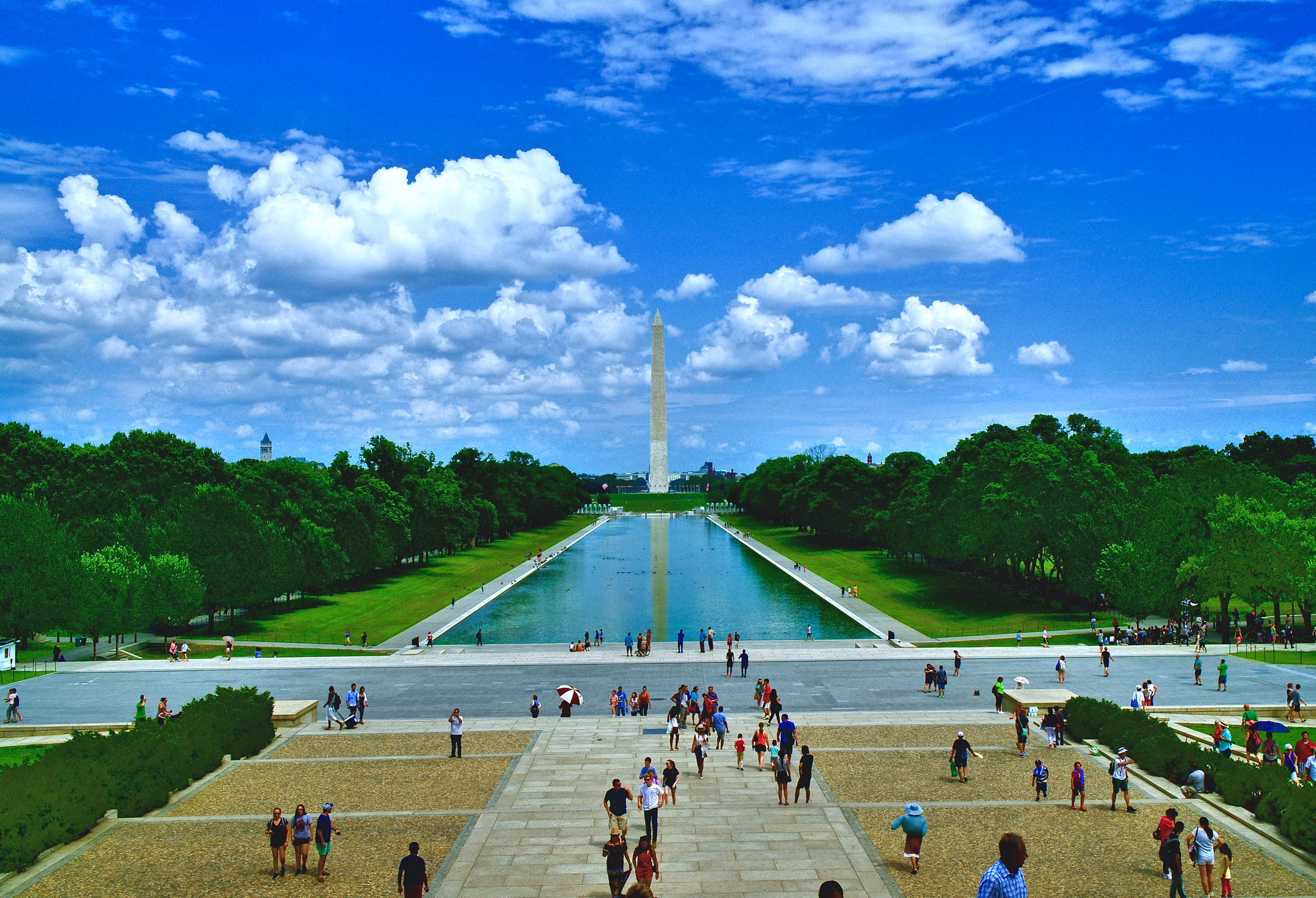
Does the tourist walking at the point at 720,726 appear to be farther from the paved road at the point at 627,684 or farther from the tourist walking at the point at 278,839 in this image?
the tourist walking at the point at 278,839

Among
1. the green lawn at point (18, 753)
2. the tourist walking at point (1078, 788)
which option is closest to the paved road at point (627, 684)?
the green lawn at point (18, 753)

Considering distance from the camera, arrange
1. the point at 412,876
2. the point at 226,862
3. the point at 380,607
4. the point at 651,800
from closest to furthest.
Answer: the point at 412,876 → the point at 651,800 → the point at 226,862 → the point at 380,607

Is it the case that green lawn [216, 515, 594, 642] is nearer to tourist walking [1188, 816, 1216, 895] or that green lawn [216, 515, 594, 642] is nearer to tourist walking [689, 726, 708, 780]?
tourist walking [689, 726, 708, 780]

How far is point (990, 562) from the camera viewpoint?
200 feet

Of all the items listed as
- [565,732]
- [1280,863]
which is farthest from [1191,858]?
[565,732]

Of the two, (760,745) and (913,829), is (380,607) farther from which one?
(913,829)

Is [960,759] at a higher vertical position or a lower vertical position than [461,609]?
higher

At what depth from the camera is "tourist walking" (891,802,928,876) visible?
15.0 meters

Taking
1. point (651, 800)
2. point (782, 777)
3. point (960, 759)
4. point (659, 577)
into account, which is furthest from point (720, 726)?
point (659, 577)

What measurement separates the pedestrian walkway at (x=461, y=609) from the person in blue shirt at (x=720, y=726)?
23.3 metres

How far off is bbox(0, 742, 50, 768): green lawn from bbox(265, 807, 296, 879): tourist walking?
1279cm

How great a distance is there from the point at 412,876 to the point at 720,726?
41.4 ft

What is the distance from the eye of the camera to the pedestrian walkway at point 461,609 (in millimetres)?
46388

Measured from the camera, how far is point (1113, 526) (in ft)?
163
